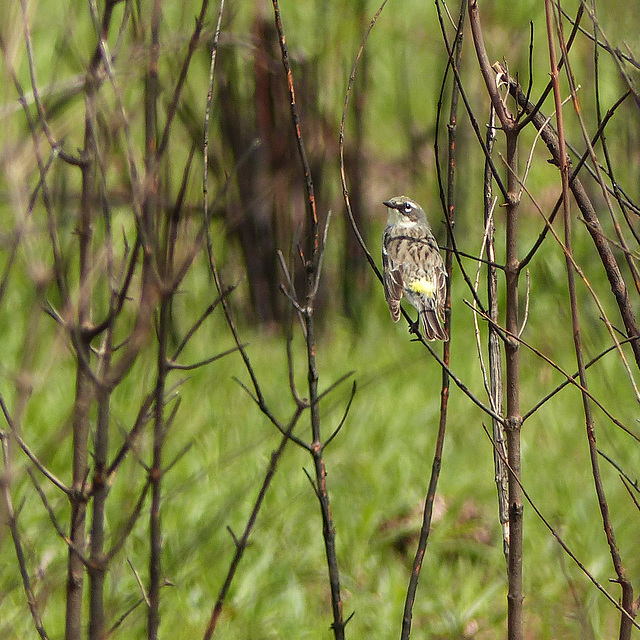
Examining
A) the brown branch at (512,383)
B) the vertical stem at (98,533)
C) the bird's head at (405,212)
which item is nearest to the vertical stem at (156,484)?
the vertical stem at (98,533)

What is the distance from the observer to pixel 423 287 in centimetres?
527

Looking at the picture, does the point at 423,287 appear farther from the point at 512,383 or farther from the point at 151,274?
the point at 151,274

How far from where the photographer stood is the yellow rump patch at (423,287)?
17.2 feet

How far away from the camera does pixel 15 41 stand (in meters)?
2.00

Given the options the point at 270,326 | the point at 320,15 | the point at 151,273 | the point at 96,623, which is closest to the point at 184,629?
the point at 96,623

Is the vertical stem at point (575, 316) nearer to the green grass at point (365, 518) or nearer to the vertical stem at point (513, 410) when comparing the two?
the vertical stem at point (513, 410)

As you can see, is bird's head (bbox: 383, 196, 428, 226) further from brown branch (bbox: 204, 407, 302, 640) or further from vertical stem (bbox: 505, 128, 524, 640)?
brown branch (bbox: 204, 407, 302, 640)

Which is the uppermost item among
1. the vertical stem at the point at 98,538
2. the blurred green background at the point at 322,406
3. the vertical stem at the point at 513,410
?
the blurred green background at the point at 322,406

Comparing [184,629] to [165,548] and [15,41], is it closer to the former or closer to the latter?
[165,548]

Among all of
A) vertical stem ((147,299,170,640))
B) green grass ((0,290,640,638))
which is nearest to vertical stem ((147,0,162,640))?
vertical stem ((147,299,170,640))

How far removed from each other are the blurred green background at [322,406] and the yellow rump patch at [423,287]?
1.33ft

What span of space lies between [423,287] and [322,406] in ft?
3.04

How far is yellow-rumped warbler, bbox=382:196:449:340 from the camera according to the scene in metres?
5.01

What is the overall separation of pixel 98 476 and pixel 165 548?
238cm
